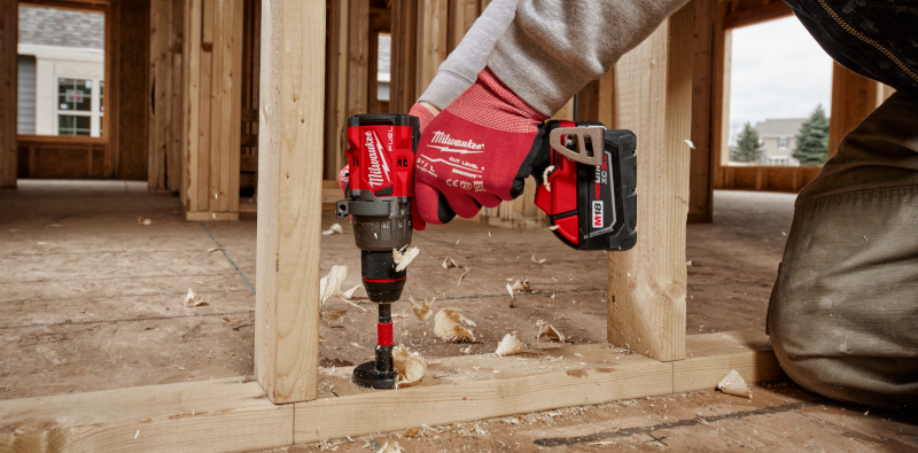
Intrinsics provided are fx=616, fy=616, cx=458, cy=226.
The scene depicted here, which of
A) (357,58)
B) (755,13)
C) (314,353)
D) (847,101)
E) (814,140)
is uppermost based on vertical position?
(755,13)

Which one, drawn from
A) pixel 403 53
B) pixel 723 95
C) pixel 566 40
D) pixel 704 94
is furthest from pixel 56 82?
pixel 566 40

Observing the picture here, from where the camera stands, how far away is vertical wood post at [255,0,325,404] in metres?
0.78

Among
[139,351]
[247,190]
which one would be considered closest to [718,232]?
[139,351]

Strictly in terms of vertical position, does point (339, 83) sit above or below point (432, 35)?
below

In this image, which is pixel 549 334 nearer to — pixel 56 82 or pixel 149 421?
pixel 149 421

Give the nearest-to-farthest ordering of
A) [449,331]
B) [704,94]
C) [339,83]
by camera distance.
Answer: [449,331] → [704,94] → [339,83]

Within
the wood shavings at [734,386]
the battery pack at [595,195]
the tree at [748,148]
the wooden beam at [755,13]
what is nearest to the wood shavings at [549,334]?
the wood shavings at [734,386]

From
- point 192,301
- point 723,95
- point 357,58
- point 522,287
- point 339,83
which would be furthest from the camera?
point 723,95

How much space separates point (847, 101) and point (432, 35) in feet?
22.2

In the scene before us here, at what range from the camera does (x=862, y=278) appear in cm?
98

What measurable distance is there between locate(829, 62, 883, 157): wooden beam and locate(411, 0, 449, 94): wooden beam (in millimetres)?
6376

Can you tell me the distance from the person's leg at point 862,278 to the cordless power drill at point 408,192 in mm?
372

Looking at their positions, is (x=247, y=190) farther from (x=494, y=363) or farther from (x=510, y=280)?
(x=494, y=363)

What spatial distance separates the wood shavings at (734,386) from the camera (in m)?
1.05
